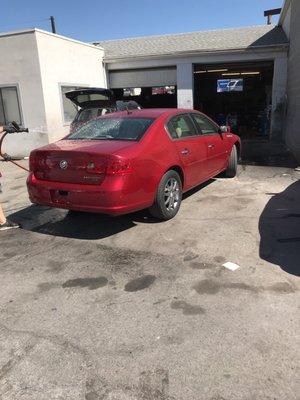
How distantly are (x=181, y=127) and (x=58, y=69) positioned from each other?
27.7ft

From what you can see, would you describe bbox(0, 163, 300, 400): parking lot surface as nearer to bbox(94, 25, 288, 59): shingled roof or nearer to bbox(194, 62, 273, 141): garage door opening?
bbox(94, 25, 288, 59): shingled roof

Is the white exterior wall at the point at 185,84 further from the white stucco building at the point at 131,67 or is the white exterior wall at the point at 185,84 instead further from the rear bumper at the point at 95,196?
the rear bumper at the point at 95,196

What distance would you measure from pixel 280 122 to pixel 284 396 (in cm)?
1385

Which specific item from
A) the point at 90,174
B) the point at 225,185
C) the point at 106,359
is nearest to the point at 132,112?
the point at 90,174

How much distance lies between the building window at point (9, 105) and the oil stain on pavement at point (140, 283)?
1069 cm

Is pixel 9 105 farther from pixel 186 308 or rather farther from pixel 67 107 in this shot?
pixel 186 308

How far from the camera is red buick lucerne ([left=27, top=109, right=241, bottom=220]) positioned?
15.6 ft

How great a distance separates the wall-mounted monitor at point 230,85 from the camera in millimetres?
26078

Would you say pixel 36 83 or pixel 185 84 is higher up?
→ pixel 36 83

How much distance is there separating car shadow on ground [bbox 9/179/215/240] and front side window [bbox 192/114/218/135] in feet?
5.88

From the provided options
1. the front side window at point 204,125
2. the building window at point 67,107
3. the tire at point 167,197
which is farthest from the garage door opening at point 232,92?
the tire at point 167,197

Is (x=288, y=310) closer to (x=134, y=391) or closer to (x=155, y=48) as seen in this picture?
(x=134, y=391)

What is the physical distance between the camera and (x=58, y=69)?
13.1 meters

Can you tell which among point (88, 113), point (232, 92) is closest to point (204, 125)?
point (88, 113)
